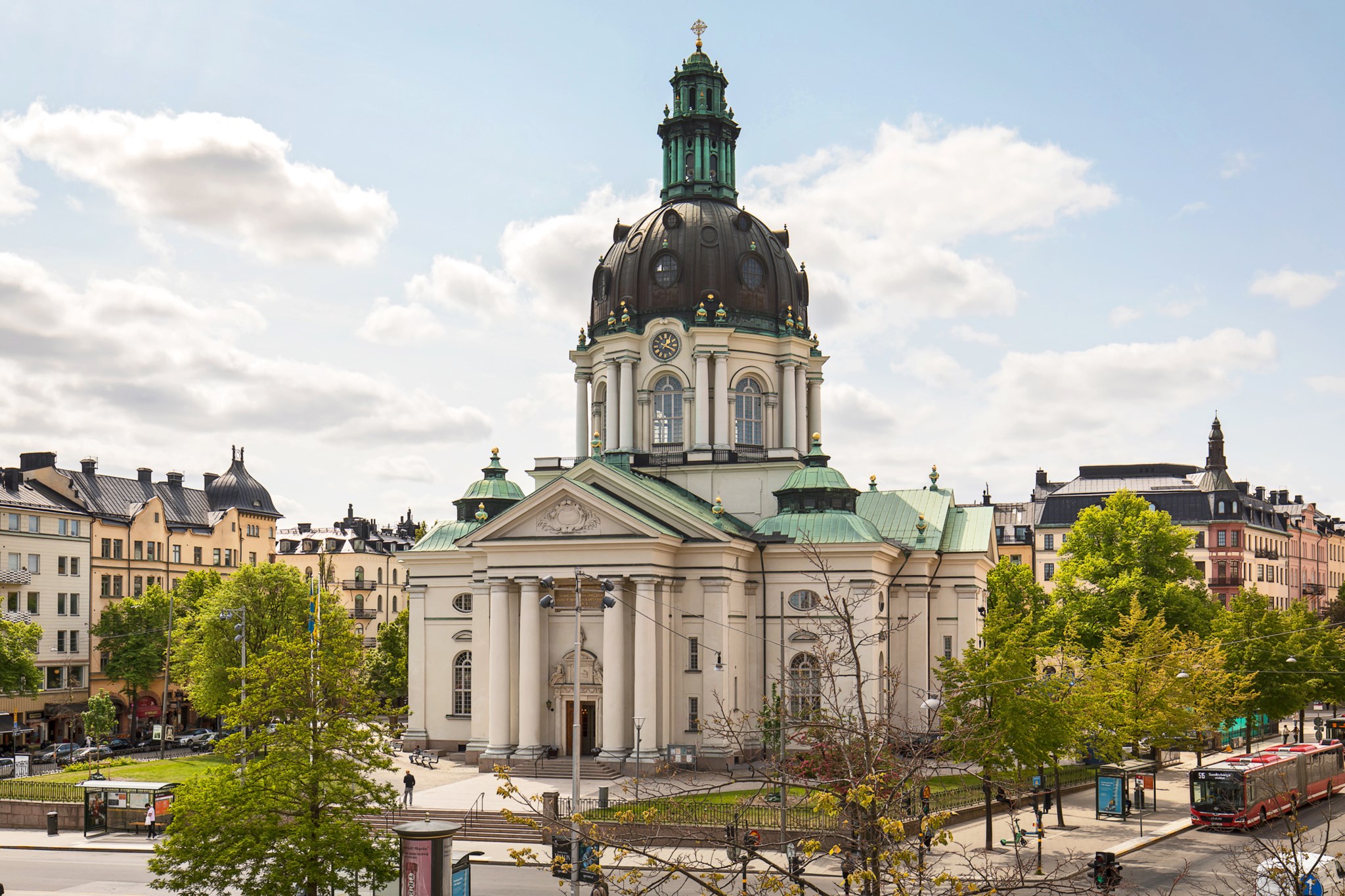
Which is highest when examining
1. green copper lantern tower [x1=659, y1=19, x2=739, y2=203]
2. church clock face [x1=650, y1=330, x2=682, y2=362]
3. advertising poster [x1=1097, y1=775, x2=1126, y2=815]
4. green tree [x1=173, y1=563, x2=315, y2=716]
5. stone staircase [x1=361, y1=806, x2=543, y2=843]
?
green copper lantern tower [x1=659, y1=19, x2=739, y2=203]

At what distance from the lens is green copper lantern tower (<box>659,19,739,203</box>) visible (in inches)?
2741

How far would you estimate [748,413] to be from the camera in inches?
2635

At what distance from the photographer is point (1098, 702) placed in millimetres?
45188

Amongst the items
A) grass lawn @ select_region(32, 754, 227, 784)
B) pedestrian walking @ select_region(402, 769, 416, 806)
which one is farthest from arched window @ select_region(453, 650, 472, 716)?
pedestrian walking @ select_region(402, 769, 416, 806)

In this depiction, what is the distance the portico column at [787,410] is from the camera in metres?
66.8

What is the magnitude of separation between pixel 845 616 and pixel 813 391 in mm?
55079

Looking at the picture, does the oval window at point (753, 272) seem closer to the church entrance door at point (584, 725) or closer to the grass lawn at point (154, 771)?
the church entrance door at point (584, 725)

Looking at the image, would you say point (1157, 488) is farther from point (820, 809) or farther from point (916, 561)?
point (820, 809)

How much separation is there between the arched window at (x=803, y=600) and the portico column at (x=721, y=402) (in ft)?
31.3

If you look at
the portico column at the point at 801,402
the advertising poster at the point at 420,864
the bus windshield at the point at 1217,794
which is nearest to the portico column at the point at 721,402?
the portico column at the point at 801,402

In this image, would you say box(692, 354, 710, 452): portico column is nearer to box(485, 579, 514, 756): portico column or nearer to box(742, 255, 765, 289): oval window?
box(742, 255, 765, 289): oval window

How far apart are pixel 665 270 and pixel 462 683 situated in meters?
23.0

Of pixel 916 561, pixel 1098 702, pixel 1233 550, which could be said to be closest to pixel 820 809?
pixel 1098 702

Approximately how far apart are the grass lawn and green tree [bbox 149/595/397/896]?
79.8 feet
